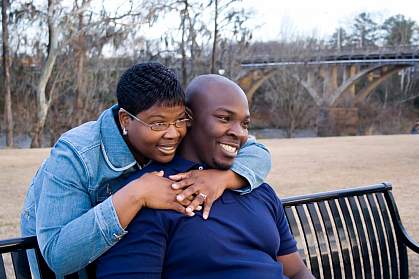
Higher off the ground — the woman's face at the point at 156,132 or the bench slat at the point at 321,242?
the woman's face at the point at 156,132

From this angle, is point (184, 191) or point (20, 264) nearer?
point (184, 191)

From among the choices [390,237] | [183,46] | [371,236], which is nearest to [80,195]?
[371,236]

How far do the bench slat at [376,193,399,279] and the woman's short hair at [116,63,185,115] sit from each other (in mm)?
2172

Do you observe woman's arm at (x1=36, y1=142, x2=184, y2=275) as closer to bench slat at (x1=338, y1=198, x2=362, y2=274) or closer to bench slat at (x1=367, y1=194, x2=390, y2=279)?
bench slat at (x1=338, y1=198, x2=362, y2=274)

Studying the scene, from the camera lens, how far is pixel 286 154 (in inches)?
641

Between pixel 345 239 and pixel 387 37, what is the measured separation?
63.5m

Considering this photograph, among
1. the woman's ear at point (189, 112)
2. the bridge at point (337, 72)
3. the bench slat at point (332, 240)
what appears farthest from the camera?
the bridge at point (337, 72)

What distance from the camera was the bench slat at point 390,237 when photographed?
12.0 ft

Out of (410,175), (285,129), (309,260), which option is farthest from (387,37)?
(309,260)

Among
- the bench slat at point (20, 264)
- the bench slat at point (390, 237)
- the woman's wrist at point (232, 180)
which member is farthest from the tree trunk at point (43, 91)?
the woman's wrist at point (232, 180)

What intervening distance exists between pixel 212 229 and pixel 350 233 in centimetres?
177

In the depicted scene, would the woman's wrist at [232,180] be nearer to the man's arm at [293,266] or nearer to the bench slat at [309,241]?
the man's arm at [293,266]

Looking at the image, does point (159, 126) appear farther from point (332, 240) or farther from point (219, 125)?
point (332, 240)

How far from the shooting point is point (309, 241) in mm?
3213
